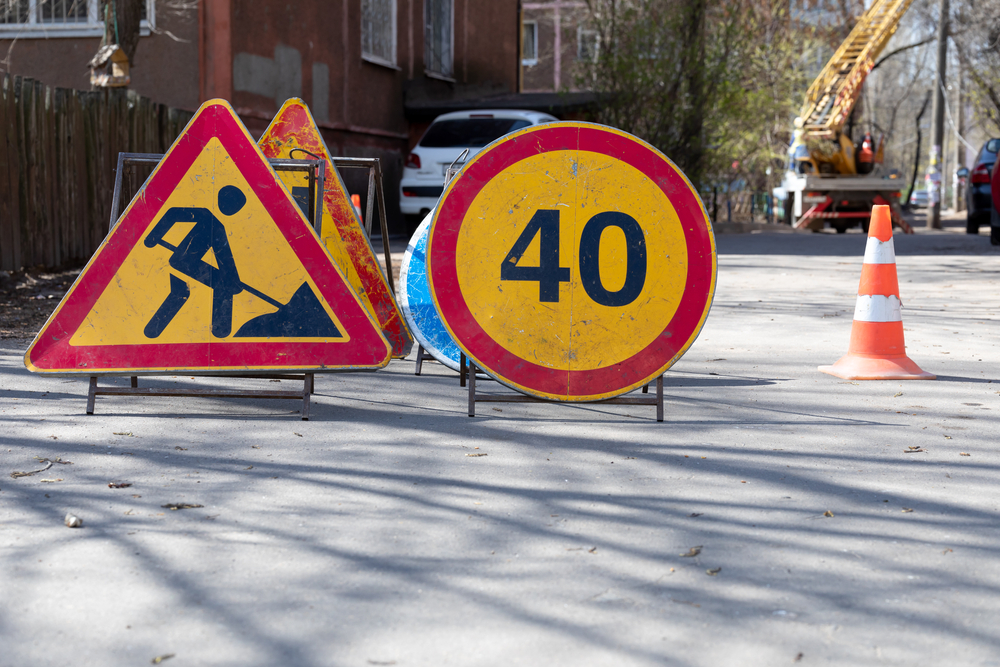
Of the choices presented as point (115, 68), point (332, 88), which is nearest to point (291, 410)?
point (115, 68)

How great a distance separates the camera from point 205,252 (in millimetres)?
4703

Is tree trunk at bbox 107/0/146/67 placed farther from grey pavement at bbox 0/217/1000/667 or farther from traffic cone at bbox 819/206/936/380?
traffic cone at bbox 819/206/936/380

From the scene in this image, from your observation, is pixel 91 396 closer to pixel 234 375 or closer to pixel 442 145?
pixel 234 375

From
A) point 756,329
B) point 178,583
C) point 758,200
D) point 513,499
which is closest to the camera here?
point 178,583

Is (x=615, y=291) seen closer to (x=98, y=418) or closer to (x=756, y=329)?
(x=98, y=418)

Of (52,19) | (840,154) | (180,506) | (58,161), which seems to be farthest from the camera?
(840,154)

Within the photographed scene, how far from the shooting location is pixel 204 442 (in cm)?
426

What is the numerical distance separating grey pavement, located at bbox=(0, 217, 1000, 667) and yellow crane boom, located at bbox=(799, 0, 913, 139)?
20706mm

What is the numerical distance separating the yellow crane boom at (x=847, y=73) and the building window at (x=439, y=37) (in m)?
8.45

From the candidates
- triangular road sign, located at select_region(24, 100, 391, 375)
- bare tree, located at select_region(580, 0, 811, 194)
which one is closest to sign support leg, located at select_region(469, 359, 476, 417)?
triangular road sign, located at select_region(24, 100, 391, 375)

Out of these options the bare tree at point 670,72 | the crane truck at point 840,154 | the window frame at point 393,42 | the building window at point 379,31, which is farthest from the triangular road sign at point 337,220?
the crane truck at point 840,154

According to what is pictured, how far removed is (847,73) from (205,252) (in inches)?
947

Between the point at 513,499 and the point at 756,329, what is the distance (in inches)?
188

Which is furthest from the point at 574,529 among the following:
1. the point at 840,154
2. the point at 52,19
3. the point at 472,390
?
the point at 840,154
